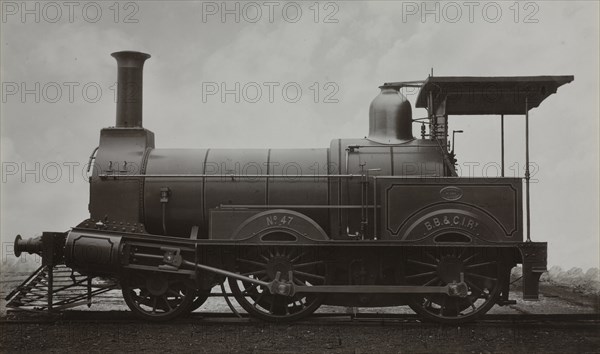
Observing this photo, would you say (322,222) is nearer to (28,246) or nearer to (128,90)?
(128,90)

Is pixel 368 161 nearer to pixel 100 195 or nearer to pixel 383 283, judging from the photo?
pixel 383 283

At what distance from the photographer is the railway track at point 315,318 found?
33.7 feet

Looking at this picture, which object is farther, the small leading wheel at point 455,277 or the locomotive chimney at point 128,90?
the locomotive chimney at point 128,90

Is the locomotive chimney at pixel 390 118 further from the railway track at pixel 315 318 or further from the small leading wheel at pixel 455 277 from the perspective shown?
the railway track at pixel 315 318

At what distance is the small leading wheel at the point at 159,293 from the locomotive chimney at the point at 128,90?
2.52 metres

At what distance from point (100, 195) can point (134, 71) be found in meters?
2.13

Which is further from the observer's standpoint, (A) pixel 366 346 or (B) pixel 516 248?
(B) pixel 516 248

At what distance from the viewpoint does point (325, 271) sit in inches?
400

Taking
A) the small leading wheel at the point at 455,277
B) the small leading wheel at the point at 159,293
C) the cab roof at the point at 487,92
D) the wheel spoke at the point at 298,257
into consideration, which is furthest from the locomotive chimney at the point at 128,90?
the small leading wheel at the point at 455,277

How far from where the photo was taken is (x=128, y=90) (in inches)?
441

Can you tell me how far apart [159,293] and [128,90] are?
10.9ft

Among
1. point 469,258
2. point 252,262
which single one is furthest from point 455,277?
point 252,262

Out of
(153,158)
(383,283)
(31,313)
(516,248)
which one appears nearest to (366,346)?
(383,283)

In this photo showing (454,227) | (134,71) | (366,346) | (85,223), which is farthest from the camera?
(134,71)
